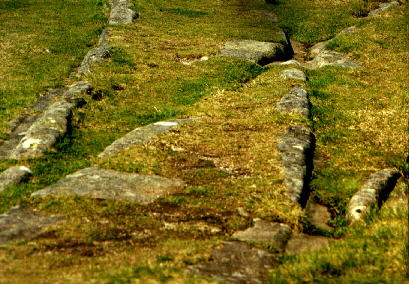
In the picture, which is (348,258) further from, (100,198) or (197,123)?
(197,123)

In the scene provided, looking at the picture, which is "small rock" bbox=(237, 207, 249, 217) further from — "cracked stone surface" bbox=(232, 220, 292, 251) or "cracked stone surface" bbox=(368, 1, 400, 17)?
"cracked stone surface" bbox=(368, 1, 400, 17)

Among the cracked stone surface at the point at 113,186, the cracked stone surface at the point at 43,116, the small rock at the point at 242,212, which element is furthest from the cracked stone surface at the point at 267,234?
the cracked stone surface at the point at 43,116

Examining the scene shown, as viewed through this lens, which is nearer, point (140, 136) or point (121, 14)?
point (140, 136)

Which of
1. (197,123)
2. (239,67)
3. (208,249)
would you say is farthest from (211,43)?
(208,249)

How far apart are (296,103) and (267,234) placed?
10723 mm

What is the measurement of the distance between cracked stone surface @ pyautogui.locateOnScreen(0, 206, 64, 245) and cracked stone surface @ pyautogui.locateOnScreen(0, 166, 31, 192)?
2.32 metres

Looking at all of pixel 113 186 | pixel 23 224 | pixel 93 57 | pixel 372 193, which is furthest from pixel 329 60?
pixel 23 224

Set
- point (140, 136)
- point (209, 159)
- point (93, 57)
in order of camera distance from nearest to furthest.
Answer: point (209, 159), point (140, 136), point (93, 57)

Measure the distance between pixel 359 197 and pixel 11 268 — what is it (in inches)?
346

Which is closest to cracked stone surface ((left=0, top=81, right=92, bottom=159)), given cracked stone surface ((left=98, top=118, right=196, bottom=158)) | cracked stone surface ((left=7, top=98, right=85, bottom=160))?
cracked stone surface ((left=7, top=98, right=85, bottom=160))

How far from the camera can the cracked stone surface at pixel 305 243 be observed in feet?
38.0

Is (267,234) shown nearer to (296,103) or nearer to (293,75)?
(296,103)

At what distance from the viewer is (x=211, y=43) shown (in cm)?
3309

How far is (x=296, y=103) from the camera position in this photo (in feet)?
71.4
